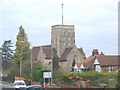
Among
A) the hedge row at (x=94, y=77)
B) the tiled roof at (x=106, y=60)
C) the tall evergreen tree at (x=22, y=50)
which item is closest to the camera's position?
the hedge row at (x=94, y=77)

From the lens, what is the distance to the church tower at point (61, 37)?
90.0 m

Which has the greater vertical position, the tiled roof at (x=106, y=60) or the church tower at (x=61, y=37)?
the church tower at (x=61, y=37)

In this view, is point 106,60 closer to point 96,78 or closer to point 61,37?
point 96,78

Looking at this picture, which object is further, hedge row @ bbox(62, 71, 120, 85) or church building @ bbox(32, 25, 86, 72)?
church building @ bbox(32, 25, 86, 72)

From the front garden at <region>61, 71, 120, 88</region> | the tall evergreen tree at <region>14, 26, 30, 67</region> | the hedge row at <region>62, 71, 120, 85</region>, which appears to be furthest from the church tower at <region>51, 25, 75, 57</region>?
the hedge row at <region>62, 71, 120, 85</region>

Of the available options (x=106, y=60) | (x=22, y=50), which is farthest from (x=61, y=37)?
(x=106, y=60)

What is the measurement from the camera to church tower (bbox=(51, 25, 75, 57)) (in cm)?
9001

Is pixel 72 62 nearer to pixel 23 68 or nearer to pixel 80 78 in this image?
pixel 23 68

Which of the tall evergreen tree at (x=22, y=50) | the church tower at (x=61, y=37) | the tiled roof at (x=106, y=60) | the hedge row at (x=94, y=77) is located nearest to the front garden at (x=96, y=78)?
the hedge row at (x=94, y=77)

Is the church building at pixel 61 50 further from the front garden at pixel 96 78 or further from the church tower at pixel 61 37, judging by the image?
the front garden at pixel 96 78

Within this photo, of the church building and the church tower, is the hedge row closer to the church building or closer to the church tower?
the church building

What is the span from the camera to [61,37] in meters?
91.8

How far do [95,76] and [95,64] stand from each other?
1808cm

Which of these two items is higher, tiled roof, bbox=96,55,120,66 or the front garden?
tiled roof, bbox=96,55,120,66
